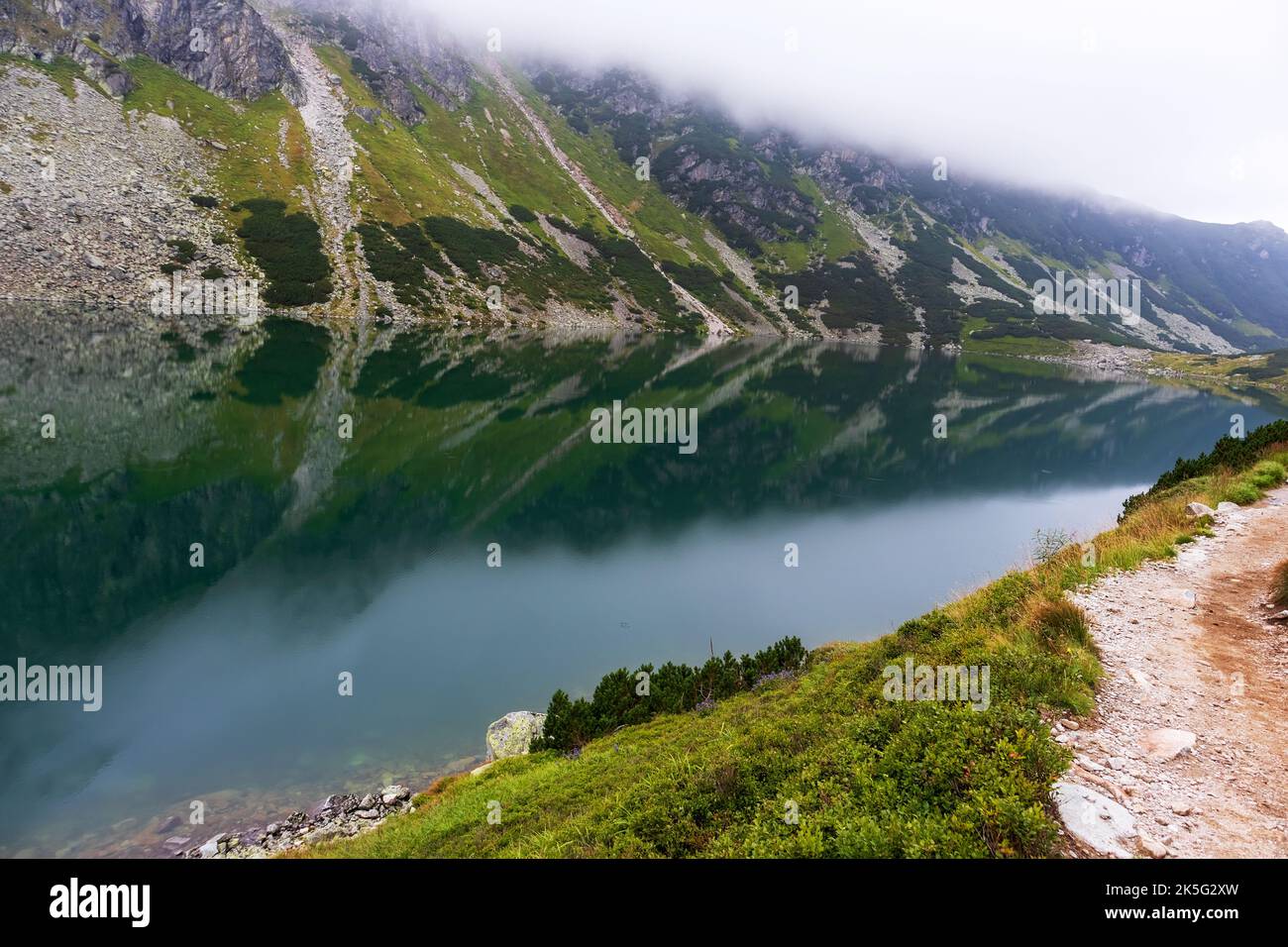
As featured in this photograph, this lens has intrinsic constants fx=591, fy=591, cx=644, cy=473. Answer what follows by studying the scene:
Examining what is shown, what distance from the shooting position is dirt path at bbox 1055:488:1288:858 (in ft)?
21.2

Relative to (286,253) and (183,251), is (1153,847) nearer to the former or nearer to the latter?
(183,251)

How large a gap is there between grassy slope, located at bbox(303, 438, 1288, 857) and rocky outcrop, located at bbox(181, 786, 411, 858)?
108cm

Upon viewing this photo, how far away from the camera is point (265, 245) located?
109688mm

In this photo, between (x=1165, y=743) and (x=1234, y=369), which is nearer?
(x=1165, y=743)

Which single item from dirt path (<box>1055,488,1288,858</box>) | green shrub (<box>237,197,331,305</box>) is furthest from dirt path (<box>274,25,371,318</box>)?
dirt path (<box>1055,488,1288,858</box>)

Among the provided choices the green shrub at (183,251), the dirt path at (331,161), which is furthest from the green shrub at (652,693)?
the green shrub at (183,251)

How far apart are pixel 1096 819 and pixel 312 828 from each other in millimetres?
15718

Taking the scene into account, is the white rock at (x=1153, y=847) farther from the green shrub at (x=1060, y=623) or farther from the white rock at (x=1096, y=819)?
the green shrub at (x=1060, y=623)

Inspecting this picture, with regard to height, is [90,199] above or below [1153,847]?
above

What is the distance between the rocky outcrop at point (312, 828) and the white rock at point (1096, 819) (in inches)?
550

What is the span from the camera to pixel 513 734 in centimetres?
1727

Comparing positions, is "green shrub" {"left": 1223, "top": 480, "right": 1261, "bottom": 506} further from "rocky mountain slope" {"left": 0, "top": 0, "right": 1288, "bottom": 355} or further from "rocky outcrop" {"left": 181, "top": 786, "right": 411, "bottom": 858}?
"rocky mountain slope" {"left": 0, "top": 0, "right": 1288, "bottom": 355}

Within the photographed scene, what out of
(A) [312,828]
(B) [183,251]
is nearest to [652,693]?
(A) [312,828]
